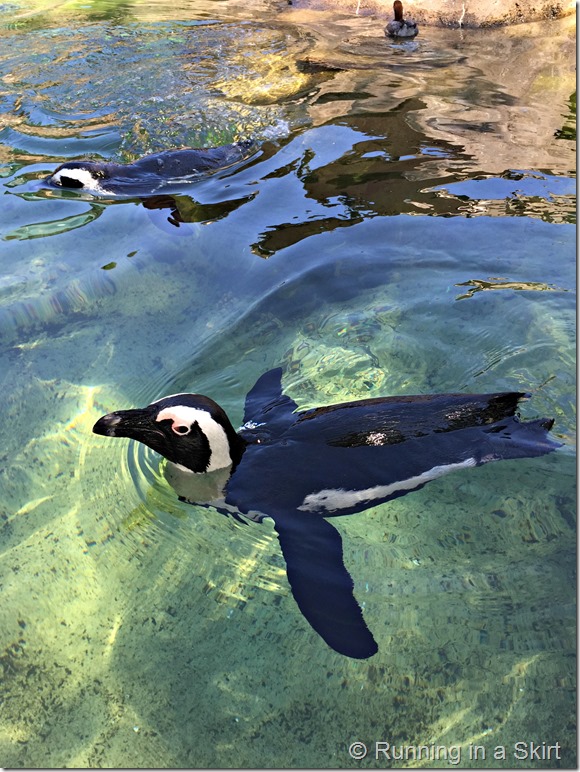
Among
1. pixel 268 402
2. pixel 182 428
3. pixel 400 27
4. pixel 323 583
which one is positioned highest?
pixel 400 27

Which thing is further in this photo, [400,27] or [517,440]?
[400,27]

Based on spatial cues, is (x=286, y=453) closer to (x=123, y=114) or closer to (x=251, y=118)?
(x=251, y=118)

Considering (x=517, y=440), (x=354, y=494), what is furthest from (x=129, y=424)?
(x=517, y=440)

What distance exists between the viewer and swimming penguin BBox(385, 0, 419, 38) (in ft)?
31.2

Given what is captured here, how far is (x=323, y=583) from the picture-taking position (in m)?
2.69

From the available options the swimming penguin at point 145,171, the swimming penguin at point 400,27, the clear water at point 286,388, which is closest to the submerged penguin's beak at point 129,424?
the clear water at point 286,388

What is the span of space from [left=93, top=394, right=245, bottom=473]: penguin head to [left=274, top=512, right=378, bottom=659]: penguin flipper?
0.38 m

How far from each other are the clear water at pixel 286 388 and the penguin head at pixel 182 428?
0.28m

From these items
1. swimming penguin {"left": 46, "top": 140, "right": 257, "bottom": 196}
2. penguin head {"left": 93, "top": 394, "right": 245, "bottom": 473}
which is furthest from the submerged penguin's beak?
swimming penguin {"left": 46, "top": 140, "right": 257, "bottom": 196}

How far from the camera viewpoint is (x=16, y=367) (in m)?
3.99

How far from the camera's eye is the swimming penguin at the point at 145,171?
A: 19.9 feet

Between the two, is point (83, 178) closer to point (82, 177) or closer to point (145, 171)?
point (82, 177)

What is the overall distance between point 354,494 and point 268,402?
751mm

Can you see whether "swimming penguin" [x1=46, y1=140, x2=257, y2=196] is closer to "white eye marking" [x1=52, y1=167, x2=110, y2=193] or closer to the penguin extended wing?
"white eye marking" [x1=52, y1=167, x2=110, y2=193]
